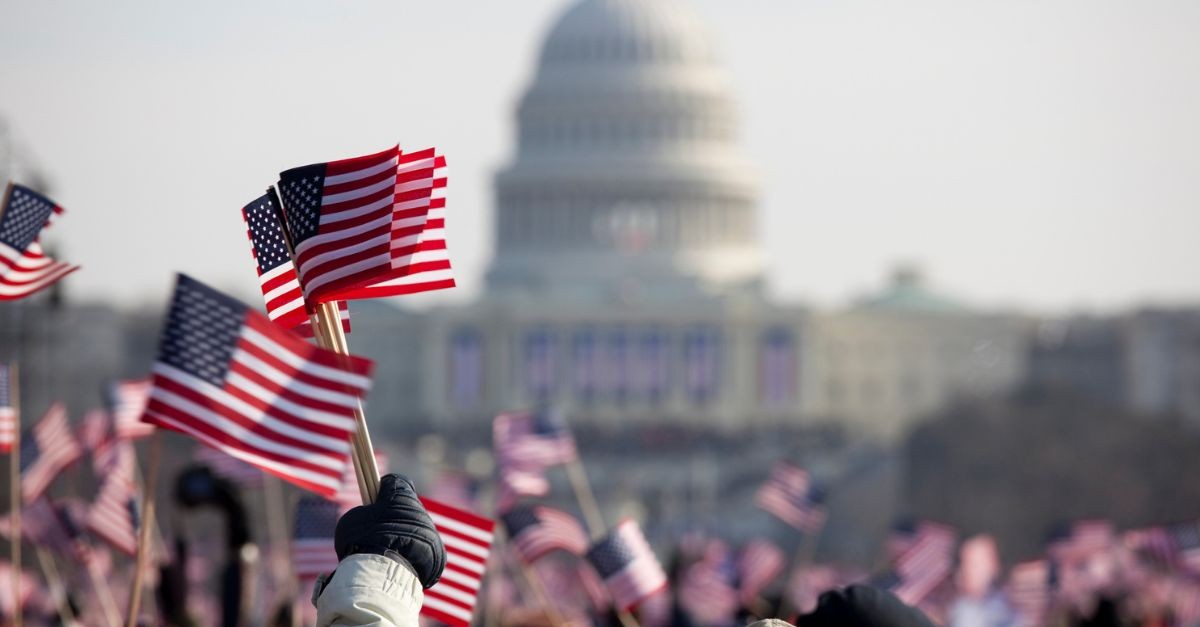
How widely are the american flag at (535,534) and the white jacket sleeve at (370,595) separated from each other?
13118mm

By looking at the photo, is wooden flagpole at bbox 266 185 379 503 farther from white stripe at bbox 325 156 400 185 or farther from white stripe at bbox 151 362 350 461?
white stripe at bbox 151 362 350 461

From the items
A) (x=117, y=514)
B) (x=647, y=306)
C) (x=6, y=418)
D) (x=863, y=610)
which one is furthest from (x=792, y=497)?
(x=647, y=306)

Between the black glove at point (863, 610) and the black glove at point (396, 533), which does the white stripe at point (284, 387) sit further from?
the black glove at point (863, 610)

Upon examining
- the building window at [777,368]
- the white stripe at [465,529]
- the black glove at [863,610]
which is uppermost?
the black glove at [863,610]

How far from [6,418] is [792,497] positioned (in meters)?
22.7

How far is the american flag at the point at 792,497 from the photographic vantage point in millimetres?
41906

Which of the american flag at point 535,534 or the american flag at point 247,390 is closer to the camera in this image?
the american flag at point 247,390

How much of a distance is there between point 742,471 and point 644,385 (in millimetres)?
34714

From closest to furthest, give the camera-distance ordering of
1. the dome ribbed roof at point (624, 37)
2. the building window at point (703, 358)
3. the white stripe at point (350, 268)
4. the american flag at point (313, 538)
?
the white stripe at point (350, 268) < the american flag at point (313, 538) < the building window at point (703, 358) < the dome ribbed roof at point (624, 37)

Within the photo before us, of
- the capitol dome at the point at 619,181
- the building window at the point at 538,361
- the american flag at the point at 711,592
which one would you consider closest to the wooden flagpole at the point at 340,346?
Result: the american flag at the point at 711,592

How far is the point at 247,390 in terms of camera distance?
14930mm

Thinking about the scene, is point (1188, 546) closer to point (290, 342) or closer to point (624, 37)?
point (290, 342)

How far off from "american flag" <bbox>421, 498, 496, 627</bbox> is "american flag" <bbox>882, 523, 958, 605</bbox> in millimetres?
8777

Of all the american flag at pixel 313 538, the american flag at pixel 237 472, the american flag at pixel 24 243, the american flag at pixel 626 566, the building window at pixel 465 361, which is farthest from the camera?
the building window at pixel 465 361
